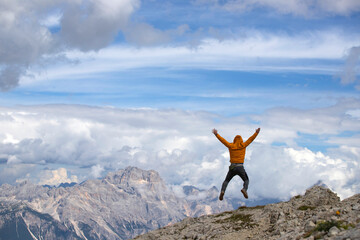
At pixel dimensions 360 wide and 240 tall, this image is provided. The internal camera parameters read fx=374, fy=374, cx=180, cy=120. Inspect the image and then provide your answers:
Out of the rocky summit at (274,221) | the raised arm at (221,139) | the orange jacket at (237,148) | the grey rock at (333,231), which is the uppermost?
the raised arm at (221,139)

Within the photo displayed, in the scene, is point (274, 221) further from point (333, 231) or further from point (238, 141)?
point (333, 231)

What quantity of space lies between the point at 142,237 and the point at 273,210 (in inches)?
Answer: 701

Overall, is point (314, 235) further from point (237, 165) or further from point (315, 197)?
point (315, 197)

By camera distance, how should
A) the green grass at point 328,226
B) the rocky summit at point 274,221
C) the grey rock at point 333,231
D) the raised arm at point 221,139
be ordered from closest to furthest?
1. the grey rock at point 333,231
2. the green grass at point 328,226
3. the rocky summit at point 274,221
4. the raised arm at point 221,139

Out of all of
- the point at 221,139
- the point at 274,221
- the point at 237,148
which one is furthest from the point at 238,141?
the point at 274,221

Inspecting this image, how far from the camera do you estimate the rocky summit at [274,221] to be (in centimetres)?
2597

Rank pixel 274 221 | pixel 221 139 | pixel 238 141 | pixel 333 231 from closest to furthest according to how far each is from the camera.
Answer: pixel 333 231 → pixel 221 139 → pixel 238 141 → pixel 274 221

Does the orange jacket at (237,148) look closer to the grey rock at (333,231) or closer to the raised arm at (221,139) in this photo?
the raised arm at (221,139)

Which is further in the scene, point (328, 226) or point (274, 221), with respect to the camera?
point (274, 221)

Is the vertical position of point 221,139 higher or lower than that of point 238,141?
higher

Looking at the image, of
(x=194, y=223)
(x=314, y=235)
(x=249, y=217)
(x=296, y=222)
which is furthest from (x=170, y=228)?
(x=314, y=235)

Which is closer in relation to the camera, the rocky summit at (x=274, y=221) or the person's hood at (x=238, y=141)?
the rocky summit at (x=274, y=221)

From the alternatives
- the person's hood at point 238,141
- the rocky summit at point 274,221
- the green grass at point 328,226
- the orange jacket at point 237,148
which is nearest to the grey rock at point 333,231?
the green grass at point 328,226

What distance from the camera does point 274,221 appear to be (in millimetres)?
37719
